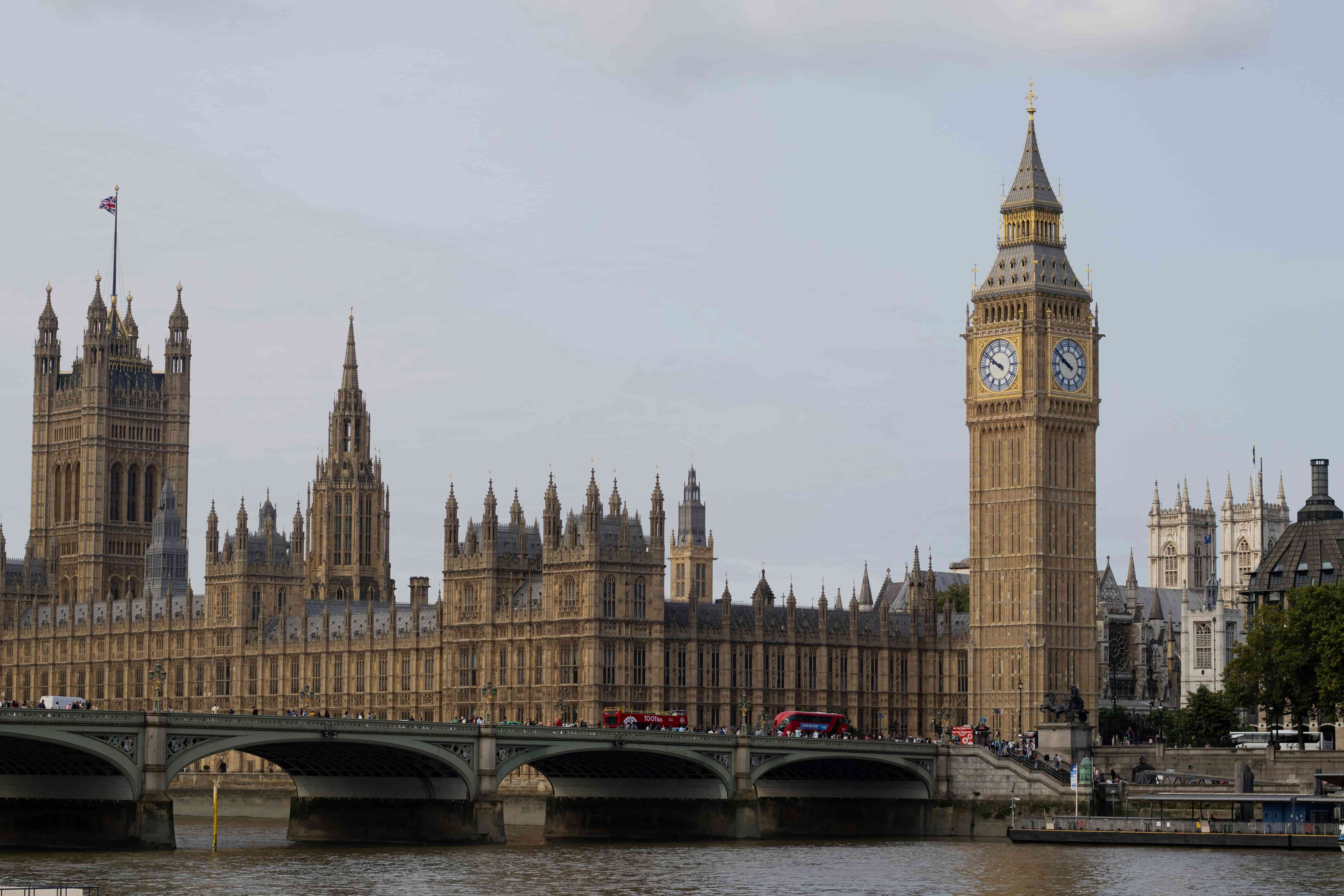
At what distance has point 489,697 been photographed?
12144 centimetres

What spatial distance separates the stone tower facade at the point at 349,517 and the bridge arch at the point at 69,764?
8665 centimetres

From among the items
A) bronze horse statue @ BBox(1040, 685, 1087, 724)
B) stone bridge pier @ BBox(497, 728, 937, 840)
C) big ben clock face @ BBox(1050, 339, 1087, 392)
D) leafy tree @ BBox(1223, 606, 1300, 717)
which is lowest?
stone bridge pier @ BBox(497, 728, 937, 840)

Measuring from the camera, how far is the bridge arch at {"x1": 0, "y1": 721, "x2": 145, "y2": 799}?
94.3 meters

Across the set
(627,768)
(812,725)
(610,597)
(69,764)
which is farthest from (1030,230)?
(69,764)

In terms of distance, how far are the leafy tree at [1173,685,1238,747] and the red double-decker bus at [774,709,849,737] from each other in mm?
20651

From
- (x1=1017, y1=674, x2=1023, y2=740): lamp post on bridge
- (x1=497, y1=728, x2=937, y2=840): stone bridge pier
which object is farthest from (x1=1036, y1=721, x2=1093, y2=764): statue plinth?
(x1=1017, y1=674, x2=1023, y2=740): lamp post on bridge

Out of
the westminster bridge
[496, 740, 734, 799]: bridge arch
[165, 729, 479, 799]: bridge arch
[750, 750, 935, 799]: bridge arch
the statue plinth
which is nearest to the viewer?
the westminster bridge

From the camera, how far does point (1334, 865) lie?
9575 centimetres

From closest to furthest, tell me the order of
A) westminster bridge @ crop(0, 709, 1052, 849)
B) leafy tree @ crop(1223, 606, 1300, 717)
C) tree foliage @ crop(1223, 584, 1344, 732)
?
westminster bridge @ crop(0, 709, 1052, 849)
tree foliage @ crop(1223, 584, 1344, 732)
leafy tree @ crop(1223, 606, 1300, 717)

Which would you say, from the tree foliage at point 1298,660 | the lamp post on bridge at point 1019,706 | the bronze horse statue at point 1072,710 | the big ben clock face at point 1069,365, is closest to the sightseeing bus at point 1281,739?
the tree foliage at point 1298,660

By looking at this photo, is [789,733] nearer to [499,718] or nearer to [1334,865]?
[499,718]

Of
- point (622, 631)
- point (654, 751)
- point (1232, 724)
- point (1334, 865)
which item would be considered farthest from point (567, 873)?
point (1232, 724)

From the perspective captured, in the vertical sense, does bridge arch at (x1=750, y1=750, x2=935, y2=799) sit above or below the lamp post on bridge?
below

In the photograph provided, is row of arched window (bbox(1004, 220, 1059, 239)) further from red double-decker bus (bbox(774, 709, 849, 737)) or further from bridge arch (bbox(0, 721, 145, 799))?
bridge arch (bbox(0, 721, 145, 799))
